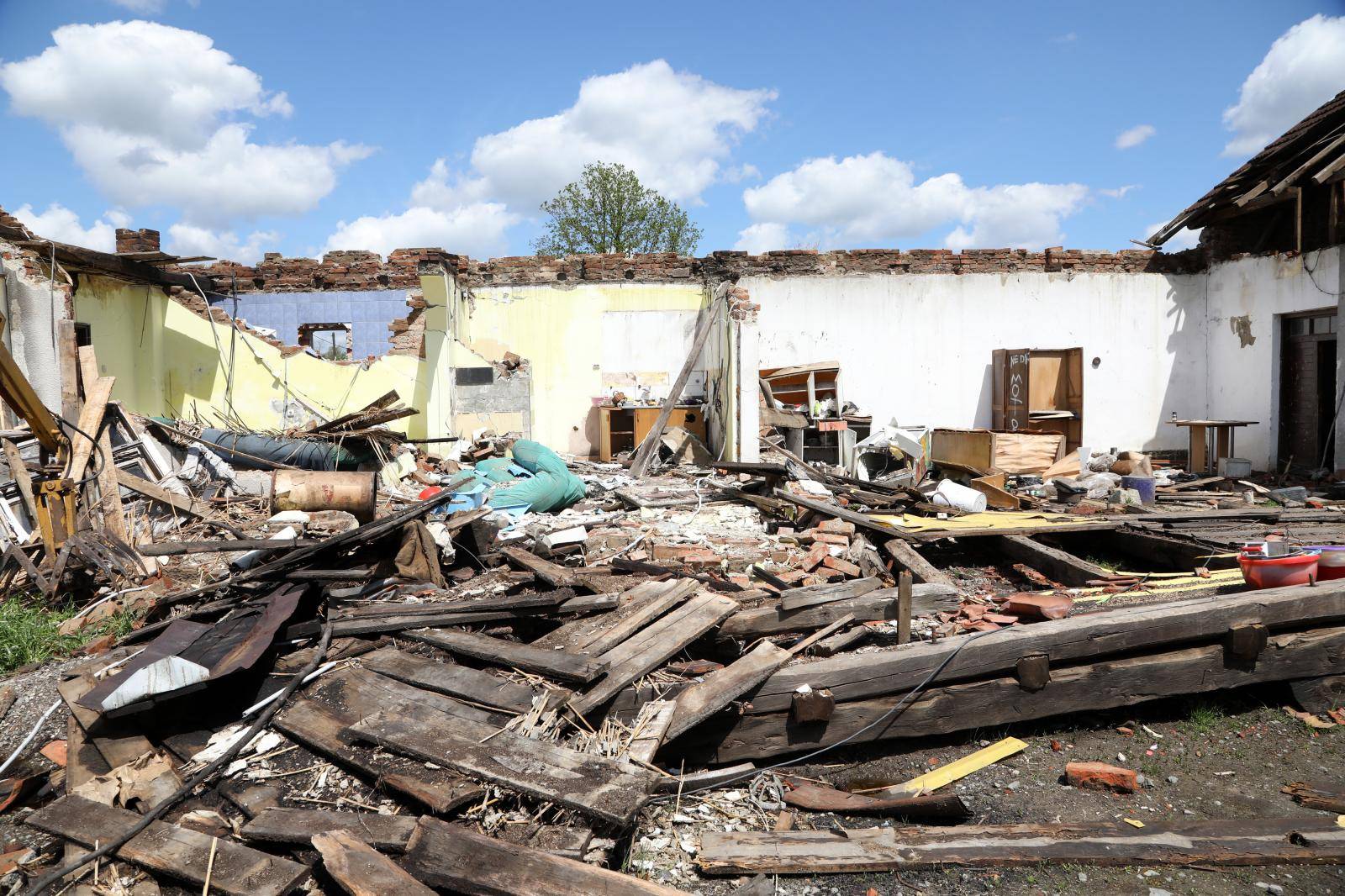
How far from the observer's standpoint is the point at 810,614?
466cm

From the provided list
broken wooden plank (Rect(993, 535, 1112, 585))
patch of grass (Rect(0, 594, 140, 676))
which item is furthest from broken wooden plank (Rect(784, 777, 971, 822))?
patch of grass (Rect(0, 594, 140, 676))

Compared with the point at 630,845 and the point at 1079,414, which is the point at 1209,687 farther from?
the point at 1079,414

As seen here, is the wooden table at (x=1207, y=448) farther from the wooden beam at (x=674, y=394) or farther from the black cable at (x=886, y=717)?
the black cable at (x=886, y=717)

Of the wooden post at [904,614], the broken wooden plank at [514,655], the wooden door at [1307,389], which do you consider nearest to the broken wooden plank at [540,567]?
the broken wooden plank at [514,655]

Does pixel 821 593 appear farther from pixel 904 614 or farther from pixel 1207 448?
pixel 1207 448

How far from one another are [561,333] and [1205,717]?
448 inches

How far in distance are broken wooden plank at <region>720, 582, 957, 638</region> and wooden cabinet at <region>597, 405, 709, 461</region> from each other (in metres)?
8.27

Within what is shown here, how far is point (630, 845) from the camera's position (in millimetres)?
3088

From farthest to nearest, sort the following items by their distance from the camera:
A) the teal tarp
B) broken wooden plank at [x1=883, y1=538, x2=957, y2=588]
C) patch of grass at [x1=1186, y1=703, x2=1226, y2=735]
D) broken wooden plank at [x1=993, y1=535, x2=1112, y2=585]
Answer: the teal tarp, broken wooden plank at [x1=993, y1=535, x2=1112, y2=585], broken wooden plank at [x1=883, y1=538, x2=957, y2=588], patch of grass at [x1=1186, y1=703, x2=1226, y2=735]

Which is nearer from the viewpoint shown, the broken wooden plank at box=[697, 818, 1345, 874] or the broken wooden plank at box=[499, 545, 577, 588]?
the broken wooden plank at box=[697, 818, 1345, 874]

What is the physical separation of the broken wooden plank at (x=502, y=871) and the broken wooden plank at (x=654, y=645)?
3.09ft

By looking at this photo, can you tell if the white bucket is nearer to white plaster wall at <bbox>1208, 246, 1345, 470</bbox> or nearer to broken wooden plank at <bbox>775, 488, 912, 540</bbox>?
broken wooden plank at <bbox>775, 488, 912, 540</bbox>

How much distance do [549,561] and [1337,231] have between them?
11845 millimetres

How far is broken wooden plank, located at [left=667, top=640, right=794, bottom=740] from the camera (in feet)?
12.1
